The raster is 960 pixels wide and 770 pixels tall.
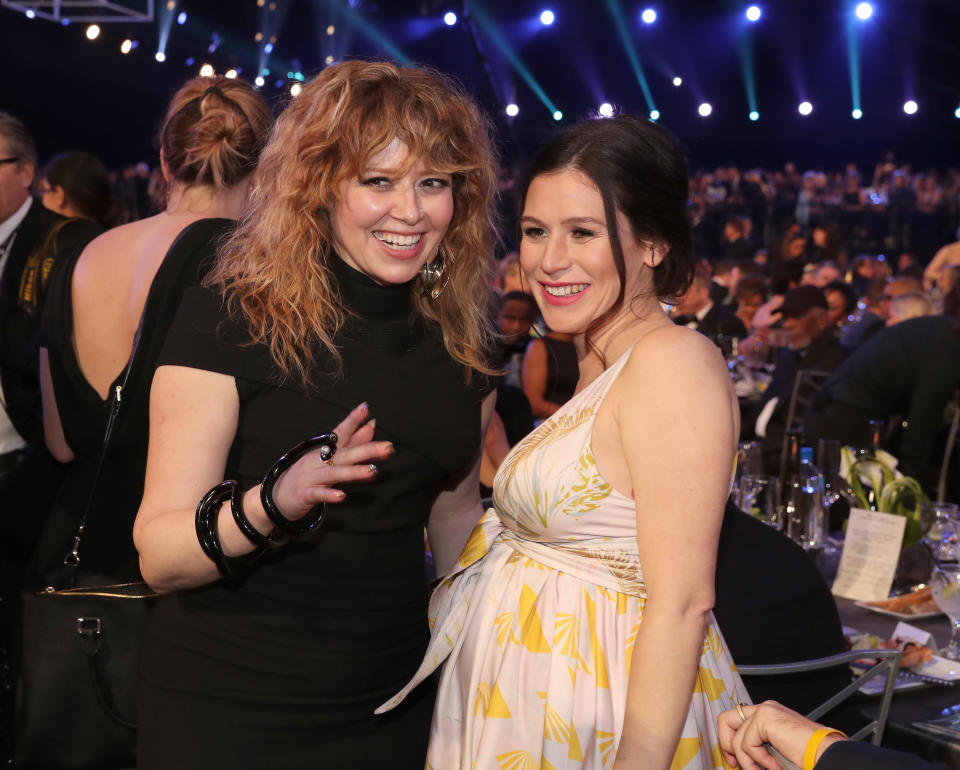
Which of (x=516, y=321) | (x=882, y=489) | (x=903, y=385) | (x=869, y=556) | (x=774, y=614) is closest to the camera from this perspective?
(x=774, y=614)

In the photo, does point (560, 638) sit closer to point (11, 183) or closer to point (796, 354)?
point (11, 183)

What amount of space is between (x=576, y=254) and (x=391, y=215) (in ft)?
1.00

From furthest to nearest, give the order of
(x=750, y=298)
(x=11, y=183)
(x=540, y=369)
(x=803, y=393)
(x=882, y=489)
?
(x=750, y=298)
(x=803, y=393)
(x=540, y=369)
(x=11, y=183)
(x=882, y=489)

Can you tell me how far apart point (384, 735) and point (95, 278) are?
3.70 ft

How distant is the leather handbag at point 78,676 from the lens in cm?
171

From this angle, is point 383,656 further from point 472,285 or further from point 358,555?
point 472,285

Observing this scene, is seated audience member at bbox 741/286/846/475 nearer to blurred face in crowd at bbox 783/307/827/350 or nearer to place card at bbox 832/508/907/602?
blurred face in crowd at bbox 783/307/827/350

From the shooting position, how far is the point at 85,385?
6.84 feet

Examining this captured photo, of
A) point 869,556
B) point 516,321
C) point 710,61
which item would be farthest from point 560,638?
point 710,61

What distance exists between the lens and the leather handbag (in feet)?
5.62

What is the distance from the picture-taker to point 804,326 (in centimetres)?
589

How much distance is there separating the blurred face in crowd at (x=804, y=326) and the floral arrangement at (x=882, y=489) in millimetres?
3064

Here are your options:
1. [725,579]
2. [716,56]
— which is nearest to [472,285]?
[725,579]

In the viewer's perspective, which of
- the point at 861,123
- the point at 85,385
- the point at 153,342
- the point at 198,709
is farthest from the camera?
the point at 861,123
